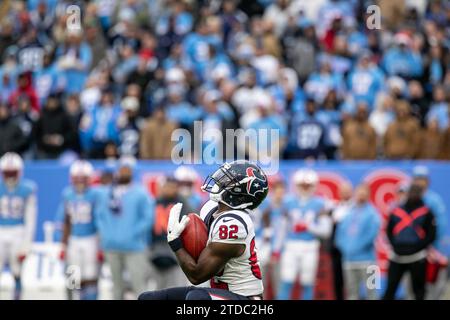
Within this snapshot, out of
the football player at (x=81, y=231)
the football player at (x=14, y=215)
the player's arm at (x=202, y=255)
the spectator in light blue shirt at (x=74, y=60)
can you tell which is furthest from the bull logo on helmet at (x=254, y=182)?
the spectator in light blue shirt at (x=74, y=60)

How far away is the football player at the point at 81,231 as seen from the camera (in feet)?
44.1

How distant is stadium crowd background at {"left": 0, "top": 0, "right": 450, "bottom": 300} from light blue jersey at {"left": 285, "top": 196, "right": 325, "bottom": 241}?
2279 millimetres

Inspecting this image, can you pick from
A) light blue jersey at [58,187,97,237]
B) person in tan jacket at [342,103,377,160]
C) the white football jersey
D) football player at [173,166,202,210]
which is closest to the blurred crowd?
person in tan jacket at [342,103,377,160]

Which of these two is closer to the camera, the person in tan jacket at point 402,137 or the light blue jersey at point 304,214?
the light blue jersey at point 304,214

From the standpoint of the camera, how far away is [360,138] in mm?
15758

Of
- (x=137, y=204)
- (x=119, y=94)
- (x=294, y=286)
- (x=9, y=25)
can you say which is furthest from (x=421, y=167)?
(x=9, y=25)

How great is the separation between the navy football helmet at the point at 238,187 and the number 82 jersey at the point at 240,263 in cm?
8

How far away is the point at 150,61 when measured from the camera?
18188 mm

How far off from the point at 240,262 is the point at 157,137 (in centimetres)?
928

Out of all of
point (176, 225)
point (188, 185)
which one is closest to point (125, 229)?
point (188, 185)

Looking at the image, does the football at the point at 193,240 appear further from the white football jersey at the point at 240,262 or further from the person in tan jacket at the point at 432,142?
the person in tan jacket at the point at 432,142
